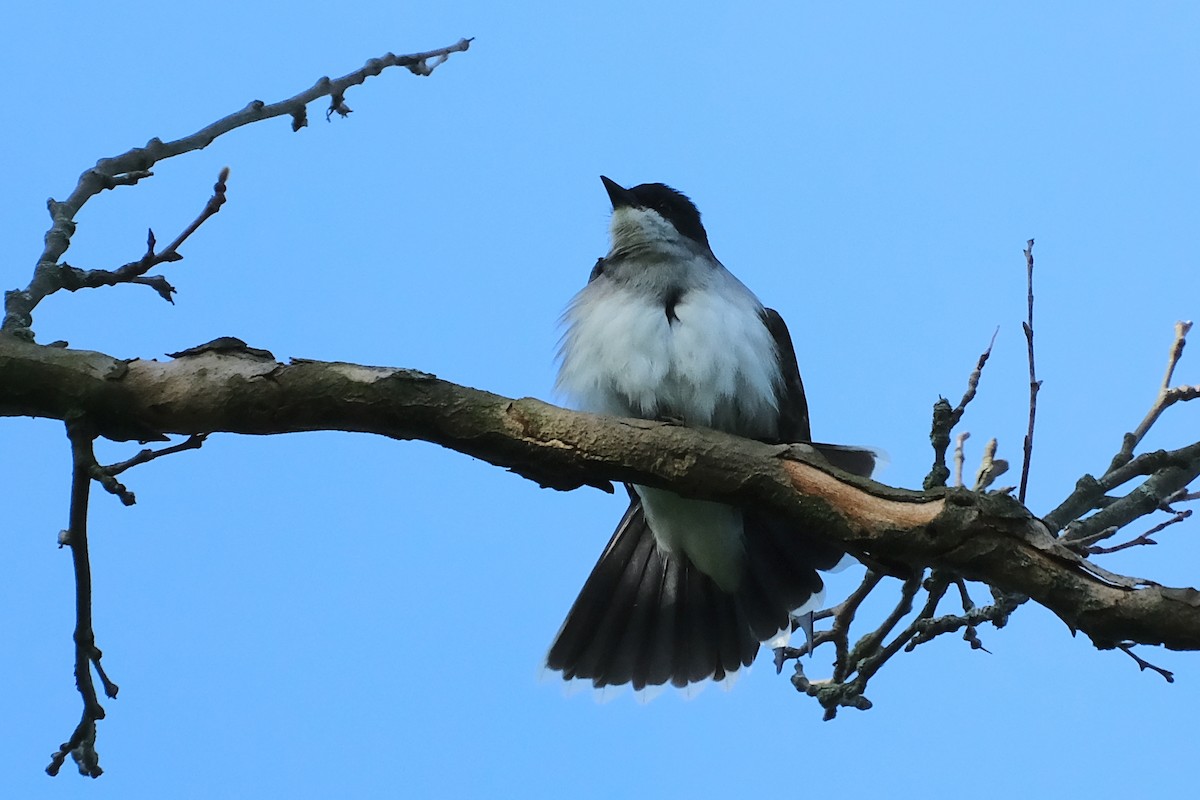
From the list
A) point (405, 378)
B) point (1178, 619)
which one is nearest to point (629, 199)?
point (405, 378)

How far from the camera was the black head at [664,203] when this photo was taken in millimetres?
6527

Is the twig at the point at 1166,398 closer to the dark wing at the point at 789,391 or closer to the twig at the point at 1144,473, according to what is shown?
the twig at the point at 1144,473

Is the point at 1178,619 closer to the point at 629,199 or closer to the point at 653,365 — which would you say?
the point at 653,365

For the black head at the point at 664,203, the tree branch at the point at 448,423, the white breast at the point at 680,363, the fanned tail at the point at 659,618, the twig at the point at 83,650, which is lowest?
the twig at the point at 83,650

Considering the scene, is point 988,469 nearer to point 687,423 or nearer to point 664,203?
point 687,423

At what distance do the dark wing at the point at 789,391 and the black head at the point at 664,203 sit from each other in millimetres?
829

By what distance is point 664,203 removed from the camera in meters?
6.61

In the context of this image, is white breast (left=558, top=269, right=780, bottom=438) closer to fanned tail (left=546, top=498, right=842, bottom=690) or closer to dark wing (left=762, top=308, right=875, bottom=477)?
dark wing (left=762, top=308, right=875, bottom=477)

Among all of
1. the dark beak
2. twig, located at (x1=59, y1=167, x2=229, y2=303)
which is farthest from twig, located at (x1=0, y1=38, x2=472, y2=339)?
the dark beak

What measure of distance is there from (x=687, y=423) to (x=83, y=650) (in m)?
2.57

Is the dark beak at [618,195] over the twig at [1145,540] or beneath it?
over

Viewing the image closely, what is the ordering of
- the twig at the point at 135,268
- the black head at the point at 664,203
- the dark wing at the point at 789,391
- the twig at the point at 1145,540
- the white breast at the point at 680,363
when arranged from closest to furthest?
1. the twig at the point at 1145,540
2. the twig at the point at 135,268
3. the white breast at the point at 680,363
4. the dark wing at the point at 789,391
5. the black head at the point at 664,203

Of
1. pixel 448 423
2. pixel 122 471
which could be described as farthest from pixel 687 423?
pixel 122 471

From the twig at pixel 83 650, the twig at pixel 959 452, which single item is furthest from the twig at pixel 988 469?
the twig at pixel 83 650
